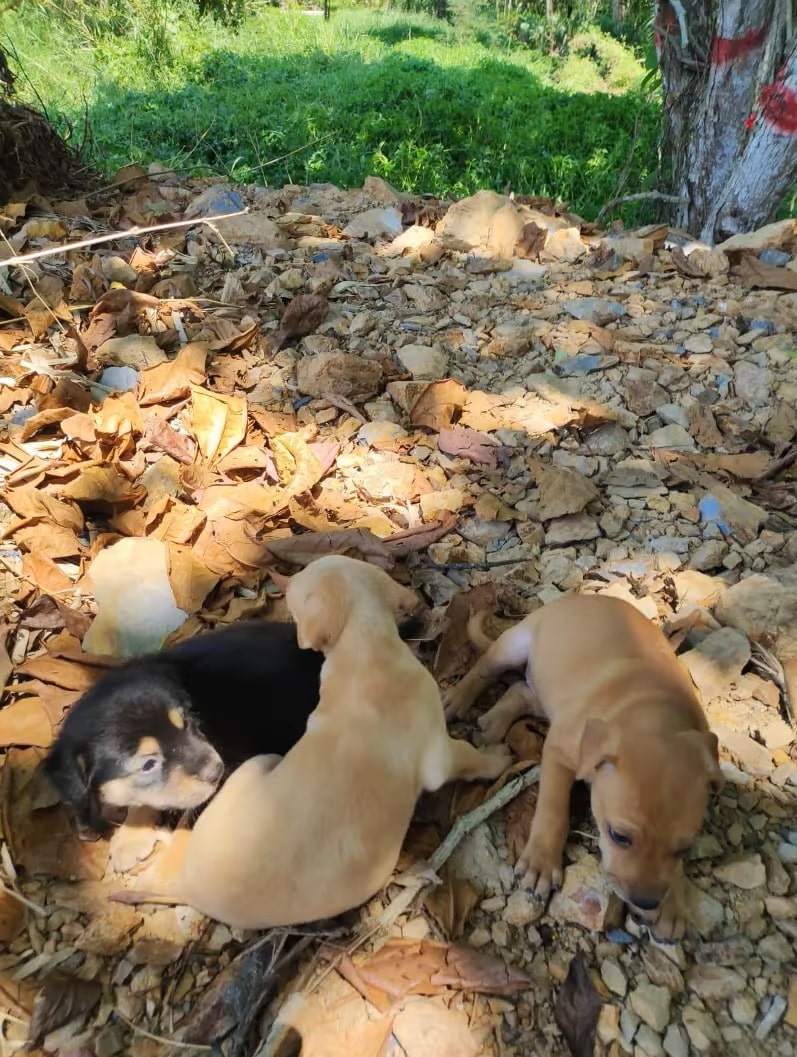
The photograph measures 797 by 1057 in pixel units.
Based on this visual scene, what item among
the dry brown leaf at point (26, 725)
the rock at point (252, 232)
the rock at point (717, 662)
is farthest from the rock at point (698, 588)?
the rock at point (252, 232)

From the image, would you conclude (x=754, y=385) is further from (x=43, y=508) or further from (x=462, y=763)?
(x=43, y=508)

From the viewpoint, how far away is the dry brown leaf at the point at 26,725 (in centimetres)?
304

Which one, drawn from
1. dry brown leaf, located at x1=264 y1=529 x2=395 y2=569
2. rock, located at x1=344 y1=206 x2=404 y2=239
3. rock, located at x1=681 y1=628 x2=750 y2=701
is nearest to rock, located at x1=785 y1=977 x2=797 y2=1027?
rock, located at x1=681 y1=628 x2=750 y2=701

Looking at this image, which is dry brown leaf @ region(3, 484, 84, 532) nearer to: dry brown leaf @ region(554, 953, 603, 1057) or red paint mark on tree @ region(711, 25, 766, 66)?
dry brown leaf @ region(554, 953, 603, 1057)

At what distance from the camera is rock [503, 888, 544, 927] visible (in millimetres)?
2561

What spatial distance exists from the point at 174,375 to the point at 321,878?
3214 millimetres

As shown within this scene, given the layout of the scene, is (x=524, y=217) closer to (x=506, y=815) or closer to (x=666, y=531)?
(x=666, y=531)

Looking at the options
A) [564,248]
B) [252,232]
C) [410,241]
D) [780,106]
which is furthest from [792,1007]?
[780,106]

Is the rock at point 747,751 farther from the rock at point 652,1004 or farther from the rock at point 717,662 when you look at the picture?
the rock at point 652,1004

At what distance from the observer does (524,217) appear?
22.6ft

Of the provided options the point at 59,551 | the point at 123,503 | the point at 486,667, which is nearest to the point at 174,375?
the point at 123,503

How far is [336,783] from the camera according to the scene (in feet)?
8.19

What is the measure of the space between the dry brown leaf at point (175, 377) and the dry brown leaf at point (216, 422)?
3.9 inches

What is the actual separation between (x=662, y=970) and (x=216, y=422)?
335cm
